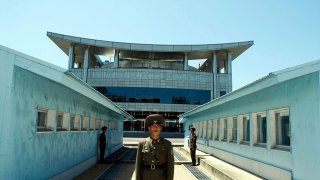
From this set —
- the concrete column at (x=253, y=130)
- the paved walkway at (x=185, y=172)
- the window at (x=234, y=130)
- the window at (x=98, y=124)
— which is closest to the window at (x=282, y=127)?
the paved walkway at (x=185, y=172)

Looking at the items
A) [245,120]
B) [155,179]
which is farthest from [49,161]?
[245,120]

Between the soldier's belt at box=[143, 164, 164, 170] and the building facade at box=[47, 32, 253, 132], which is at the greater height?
the building facade at box=[47, 32, 253, 132]

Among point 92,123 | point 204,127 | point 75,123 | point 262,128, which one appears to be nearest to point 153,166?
point 262,128

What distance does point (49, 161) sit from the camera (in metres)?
9.11

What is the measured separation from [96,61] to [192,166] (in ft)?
152

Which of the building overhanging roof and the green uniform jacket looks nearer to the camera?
the green uniform jacket

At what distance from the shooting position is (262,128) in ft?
40.1

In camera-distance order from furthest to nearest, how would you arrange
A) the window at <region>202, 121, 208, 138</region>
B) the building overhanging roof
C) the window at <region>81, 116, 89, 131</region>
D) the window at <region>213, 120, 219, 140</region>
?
the building overhanging roof, the window at <region>202, 121, 208, 138</region>, the window at <region>213, 120, 219, 140</region>, the window at <region>81, 116, 89, 131</region>

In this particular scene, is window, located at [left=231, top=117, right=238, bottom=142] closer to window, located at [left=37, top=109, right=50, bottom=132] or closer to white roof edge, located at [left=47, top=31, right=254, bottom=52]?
window, located at [left=37, top=109, right=50, bottom=132]

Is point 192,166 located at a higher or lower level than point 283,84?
lower

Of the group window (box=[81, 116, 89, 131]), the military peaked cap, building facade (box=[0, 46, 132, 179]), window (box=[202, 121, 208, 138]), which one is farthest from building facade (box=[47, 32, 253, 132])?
the military peaked cap

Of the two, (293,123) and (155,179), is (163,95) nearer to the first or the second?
(293,123)

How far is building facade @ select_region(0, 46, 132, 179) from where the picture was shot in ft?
20.7

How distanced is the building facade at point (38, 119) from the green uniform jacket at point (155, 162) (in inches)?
106
